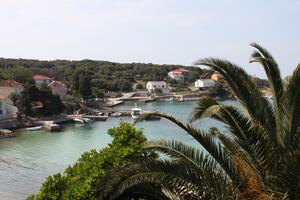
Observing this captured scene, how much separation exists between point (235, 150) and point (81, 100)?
3107 inches

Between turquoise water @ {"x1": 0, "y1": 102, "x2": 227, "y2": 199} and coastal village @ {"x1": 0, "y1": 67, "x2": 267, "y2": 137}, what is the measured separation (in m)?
3.61

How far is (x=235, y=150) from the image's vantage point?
677 cm

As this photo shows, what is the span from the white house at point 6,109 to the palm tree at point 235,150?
188ft

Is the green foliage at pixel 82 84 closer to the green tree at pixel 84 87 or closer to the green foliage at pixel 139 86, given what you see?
the green tree at pixel 84 87

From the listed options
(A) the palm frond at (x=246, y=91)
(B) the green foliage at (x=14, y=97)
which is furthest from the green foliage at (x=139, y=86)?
(A) the palm frond at (x=246, y=91)

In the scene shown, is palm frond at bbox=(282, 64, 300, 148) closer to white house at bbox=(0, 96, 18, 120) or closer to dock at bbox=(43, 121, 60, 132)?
dock at bbox=(43, 121, 60, 132)

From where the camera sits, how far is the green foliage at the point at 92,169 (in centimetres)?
836

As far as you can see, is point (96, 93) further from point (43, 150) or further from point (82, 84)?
point (43, 150)

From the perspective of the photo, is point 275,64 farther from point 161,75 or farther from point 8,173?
point 161,75

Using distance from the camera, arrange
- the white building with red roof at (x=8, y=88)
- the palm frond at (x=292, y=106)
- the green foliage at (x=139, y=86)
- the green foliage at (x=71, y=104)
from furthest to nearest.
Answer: the green foliage at (x=139, y=86), the green foliage at (x=71, y=104), the white building with red roof at (x=8, y=88), the palm frond at (x=292, y=106)

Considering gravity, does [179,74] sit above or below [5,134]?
above

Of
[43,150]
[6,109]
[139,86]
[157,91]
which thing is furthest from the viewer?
→ [139,86]

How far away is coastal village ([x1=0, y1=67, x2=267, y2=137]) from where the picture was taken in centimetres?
6156

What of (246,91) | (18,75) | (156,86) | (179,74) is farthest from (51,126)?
(179,74)
